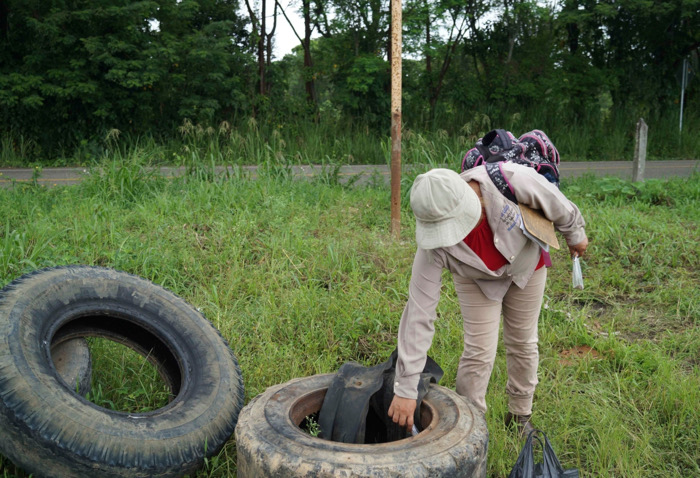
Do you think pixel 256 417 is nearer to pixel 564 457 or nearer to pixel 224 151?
pixel 564 457

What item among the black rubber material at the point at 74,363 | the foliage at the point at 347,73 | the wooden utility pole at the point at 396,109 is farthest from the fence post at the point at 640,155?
the black rubber material at the point at 74,363

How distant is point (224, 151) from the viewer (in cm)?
846

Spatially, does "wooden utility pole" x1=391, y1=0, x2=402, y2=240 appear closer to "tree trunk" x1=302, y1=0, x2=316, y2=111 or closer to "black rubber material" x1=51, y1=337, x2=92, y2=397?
"black rubber material" x1=51, y1=337, x2=92, y2=397

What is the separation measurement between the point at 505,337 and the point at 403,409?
2.74 feet

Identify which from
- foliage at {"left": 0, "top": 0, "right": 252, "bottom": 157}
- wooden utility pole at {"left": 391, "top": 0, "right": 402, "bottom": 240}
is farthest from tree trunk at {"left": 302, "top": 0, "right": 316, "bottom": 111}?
wooden utility pole at {"left": 391, "top": 0, "right": 402, "bottom": 240}

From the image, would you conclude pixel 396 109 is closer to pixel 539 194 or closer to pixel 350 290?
pixel 350 290

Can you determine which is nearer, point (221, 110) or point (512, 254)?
point (512, 254)

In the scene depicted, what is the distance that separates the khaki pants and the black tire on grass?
1.01 ft

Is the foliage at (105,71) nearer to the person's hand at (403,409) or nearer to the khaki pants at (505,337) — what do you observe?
the khaki pants at (505,337)

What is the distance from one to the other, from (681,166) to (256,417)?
12.8 metres

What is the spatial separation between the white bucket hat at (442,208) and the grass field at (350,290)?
1.19m

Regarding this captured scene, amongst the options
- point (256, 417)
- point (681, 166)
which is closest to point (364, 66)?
point (681, 166)

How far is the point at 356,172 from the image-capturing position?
9805 mm

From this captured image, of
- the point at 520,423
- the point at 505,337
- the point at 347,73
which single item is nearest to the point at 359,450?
the point at 505,337
